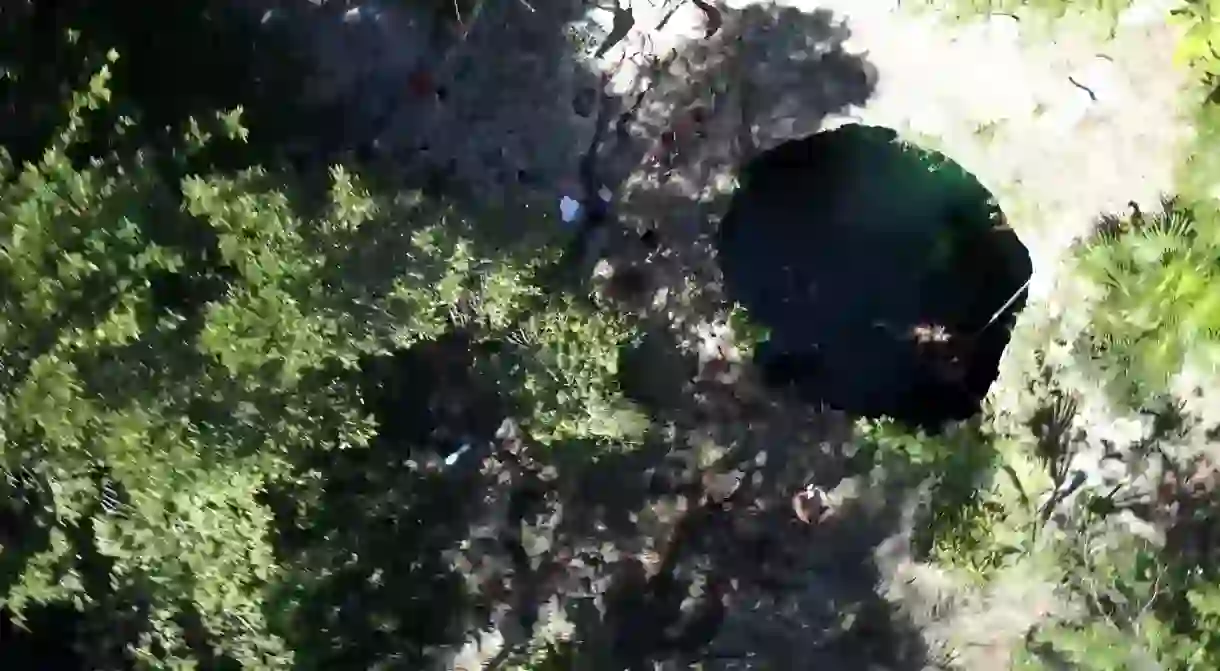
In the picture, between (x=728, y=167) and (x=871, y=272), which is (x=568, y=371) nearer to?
(x=728, y=167)

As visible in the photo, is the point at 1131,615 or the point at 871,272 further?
the point at 871,272

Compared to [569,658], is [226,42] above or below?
above

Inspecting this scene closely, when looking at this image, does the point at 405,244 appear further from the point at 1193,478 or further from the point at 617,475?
the point at 1193,478

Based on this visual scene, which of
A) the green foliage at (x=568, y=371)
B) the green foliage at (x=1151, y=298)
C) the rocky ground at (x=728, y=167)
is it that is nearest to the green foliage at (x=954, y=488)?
the rocky ground at (x=728, y=167)

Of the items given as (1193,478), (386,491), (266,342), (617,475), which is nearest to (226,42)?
(266,342)

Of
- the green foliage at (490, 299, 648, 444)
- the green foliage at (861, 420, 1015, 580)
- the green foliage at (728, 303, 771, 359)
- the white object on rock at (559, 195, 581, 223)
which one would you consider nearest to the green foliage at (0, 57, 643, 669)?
the green foliage at (490, 299, 648, 444)

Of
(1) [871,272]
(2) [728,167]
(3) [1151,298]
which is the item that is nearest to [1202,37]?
(3) [1151,298]

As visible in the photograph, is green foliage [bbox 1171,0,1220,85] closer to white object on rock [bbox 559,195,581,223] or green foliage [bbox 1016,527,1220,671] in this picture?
green foliage [bbox 1016,527,1220,671]
